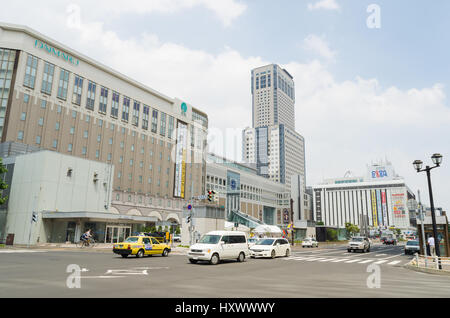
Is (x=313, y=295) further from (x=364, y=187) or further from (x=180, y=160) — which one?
(x=364, y=187)

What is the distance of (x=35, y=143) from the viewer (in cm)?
5288

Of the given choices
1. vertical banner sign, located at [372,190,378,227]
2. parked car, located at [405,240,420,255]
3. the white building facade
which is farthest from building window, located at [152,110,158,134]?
vertical banner sign, located at [372,190,378,227]

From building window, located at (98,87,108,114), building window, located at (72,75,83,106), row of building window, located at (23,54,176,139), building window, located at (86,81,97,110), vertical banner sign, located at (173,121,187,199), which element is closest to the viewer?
row of building window, located at (23,54,176,139)

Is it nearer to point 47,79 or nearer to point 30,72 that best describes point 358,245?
point 47,79

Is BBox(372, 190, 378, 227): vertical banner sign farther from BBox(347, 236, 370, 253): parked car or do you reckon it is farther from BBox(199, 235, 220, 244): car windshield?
BBox(199, 235, 220, 244): car windshield

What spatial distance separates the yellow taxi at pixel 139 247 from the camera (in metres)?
22.8

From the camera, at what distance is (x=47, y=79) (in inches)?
2200

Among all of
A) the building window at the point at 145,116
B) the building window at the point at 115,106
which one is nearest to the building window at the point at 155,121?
the building window at the point at 145,116

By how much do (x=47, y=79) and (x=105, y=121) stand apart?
1341 cm

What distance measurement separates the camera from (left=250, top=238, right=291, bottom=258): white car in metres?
25.1

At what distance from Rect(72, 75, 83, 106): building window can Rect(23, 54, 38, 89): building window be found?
7.61 m

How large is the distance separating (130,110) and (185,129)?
17.7 meters

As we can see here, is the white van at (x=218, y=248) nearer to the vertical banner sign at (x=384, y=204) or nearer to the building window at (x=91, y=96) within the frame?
the building window at (x=91, y=96)

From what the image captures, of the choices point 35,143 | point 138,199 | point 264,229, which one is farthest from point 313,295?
point 138,199
